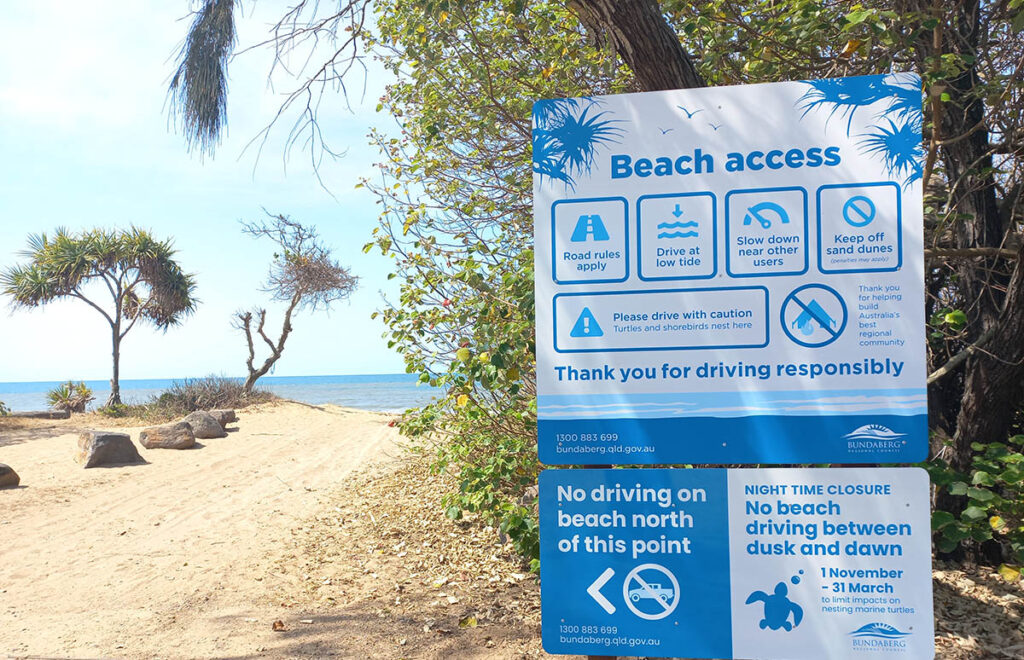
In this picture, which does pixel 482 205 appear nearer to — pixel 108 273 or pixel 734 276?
pixel 734 276

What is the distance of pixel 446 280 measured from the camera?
4480 millimetres

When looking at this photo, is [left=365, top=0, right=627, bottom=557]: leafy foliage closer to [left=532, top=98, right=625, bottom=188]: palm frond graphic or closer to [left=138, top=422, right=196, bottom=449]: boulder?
[left=532, top=98, right=625, bottom=188]: palm frond graphic

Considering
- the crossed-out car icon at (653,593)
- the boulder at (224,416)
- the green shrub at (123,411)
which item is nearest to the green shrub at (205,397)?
the green shrub at (123,411)

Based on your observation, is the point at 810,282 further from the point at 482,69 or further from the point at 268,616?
the point at 268,616

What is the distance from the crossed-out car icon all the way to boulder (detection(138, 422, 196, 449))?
10463 mm

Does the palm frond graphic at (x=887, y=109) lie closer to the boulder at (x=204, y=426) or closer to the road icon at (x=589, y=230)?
the road icon at (x=589, y=230)

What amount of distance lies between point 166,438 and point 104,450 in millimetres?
1483

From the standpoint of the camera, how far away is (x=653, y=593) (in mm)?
2203

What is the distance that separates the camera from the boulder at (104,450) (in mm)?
9509

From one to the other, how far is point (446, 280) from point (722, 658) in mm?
2833

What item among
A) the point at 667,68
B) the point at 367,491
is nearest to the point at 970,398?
the point at 667,68

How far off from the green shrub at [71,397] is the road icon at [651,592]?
1930 cm

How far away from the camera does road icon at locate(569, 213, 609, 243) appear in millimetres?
2262

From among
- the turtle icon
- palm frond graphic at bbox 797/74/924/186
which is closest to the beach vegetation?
the turtle icon
